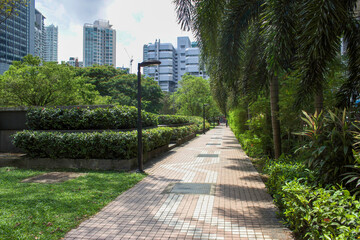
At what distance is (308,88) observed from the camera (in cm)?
532

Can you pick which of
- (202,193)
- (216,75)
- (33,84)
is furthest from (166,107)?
(202,193)

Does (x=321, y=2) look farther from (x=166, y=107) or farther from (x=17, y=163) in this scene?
(x=166, y=107)

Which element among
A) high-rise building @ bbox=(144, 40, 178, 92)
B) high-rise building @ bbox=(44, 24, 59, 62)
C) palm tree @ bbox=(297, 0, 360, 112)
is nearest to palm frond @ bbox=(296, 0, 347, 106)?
palm tree @ bbox=(297, 0, 360, 112)

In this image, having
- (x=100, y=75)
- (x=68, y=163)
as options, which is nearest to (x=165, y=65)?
(x=100, y=75)

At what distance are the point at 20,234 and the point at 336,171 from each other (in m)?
4.73

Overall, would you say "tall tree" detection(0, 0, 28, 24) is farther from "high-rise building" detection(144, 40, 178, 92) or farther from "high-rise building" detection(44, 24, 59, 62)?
"high-rise building" detection(44, 24, 59, 62)

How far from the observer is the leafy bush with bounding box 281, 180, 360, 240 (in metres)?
2.76

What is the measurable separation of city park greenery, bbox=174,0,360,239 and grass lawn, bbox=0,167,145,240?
355cm

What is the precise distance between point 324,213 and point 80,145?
26.5 ft

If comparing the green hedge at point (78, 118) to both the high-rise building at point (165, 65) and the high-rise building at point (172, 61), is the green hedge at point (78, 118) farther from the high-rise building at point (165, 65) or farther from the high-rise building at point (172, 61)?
the high-rise building at point (165, 65)

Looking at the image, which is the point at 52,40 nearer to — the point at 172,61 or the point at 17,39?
the point at 172,61

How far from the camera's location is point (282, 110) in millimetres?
9328

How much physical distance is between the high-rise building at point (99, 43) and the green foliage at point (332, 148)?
177922 millimetres

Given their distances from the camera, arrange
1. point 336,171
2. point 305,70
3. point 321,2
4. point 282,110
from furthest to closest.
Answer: point 282,110 → point 305,70 → point 321,2 → point 336,171
